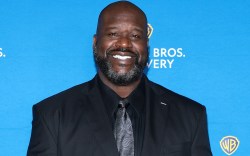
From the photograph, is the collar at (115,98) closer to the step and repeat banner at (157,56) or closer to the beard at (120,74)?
the beard at (120,74)

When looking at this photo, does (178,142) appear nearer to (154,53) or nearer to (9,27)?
(154,53)

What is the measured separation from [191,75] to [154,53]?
216 mm

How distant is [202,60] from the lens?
2.01 meters

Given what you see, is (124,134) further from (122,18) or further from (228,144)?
(228,144)

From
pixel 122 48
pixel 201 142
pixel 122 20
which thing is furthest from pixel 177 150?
pixel 122 20

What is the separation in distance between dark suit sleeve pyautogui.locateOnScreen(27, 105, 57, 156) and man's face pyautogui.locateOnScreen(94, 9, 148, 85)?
1.06 feet

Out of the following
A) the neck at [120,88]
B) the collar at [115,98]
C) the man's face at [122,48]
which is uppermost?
the man's face at [122,48]

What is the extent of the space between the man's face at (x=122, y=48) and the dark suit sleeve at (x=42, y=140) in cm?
32

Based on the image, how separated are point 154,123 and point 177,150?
0.46ft

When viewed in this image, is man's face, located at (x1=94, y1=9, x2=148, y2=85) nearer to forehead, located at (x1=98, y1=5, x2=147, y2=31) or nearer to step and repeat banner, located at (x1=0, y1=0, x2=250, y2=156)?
forehead, located at (x1=98, y1=5, x2=147, y2=31)

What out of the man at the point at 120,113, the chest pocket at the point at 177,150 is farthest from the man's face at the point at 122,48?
the chest pocket at the point at 177,150

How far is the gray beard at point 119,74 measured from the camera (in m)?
1.65

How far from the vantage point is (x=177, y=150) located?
61.9 inches

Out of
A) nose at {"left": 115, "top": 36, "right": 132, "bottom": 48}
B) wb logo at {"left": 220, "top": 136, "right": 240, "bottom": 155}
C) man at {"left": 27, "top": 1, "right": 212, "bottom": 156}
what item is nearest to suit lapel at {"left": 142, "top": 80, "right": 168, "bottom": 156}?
man at {"left": 27, "top": 1, "right": 212, "bottom": 156}
